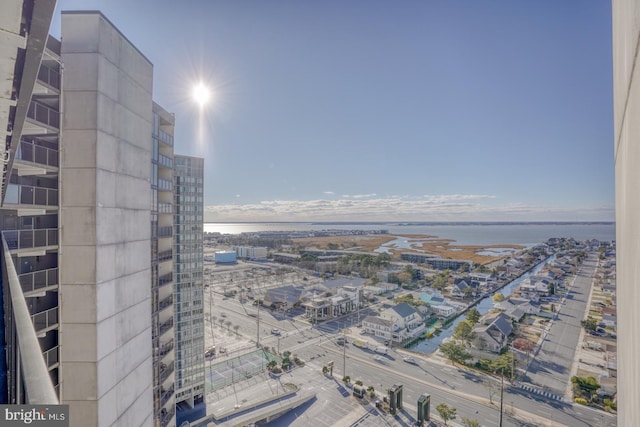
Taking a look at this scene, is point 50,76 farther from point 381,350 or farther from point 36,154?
point 381,350

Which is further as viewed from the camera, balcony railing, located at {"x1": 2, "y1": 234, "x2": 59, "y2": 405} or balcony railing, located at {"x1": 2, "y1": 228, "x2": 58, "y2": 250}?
balcony railing, located at {"x1": 2, "y1": 228, "x2": 58, "y2": 250}

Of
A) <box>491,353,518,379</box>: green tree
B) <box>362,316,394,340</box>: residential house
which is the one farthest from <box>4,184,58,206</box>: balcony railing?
<box>362,316,394,340</box>: residential house

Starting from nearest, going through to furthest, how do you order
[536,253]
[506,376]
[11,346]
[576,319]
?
[11,346]
[506,376]
[576,319]
[536,253]

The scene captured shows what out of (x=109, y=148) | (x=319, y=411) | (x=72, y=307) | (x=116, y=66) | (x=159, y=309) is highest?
(x=116, y=66)

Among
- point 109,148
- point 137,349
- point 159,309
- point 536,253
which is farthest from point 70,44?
point 536,253

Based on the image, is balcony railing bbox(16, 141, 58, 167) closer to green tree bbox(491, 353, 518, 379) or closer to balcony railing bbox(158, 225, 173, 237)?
balcony railing bbox(158, 225, 173, 237)

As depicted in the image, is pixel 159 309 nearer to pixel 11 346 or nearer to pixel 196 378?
pixel 11 346

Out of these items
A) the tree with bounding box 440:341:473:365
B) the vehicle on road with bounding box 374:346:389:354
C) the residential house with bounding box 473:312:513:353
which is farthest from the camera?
the vehicle on road with bounding box 374:346:389:354
